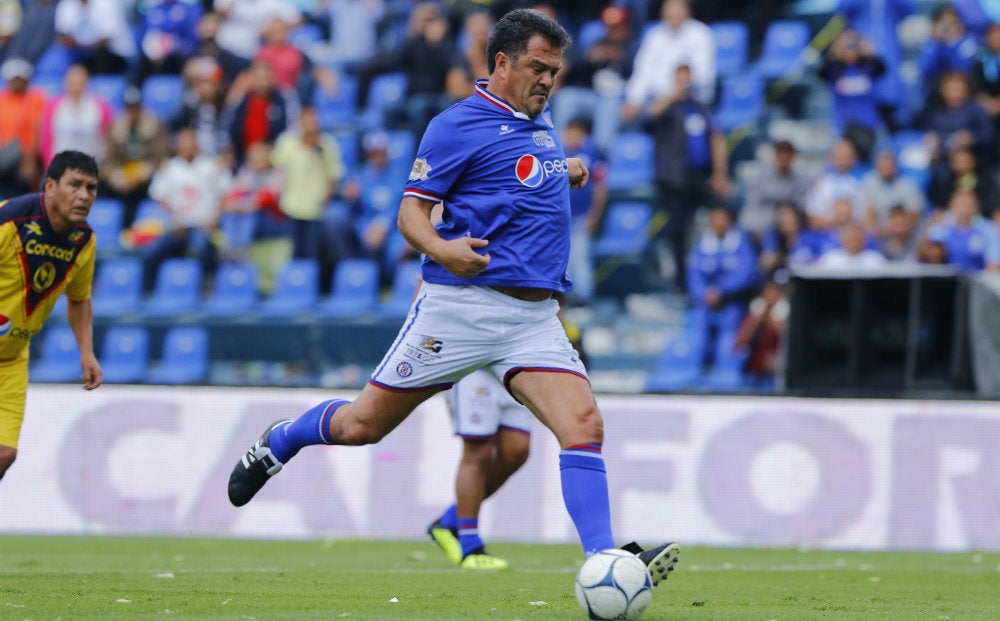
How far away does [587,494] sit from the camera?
241 inches

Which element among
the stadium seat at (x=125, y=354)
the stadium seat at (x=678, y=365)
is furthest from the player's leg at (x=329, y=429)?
the stadium seat at (x=125, y=354)

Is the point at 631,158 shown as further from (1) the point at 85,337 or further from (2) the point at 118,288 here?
(1) the point at 85,337

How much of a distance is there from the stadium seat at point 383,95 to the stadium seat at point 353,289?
2798mm

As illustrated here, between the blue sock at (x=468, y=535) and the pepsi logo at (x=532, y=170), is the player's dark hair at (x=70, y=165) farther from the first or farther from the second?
the blue sock at (x=468, y=535)

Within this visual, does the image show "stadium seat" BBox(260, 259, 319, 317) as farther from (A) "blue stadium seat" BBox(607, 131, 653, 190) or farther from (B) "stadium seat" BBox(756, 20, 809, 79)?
(B) "stadium seat" BBox(756, 20, 809, 79)

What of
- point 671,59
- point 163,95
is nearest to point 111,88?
point 163,95

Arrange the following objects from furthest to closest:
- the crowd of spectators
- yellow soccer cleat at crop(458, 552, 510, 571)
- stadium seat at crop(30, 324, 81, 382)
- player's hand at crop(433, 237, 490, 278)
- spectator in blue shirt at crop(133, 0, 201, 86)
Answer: spectator in blue shirt at crop(133, 0, 201, 86)
stadium seat at crop(30, 324, 81, 382)
the crowd of spectators
yellow soccer cleat at crop(458, 552, 510, 571)
player's hand at crop(433, 237, 490, 278)

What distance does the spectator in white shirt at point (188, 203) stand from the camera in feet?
56.1

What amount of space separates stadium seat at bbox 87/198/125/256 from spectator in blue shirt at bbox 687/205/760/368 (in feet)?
23.2

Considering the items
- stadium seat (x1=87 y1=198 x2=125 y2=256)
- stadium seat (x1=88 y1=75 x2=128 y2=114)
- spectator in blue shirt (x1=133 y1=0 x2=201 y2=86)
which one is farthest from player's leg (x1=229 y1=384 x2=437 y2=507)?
spectator in blue shirt (x1=133 y1=0 x2=201 y2=86)

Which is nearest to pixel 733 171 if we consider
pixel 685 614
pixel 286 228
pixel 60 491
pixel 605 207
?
pixel 605 207

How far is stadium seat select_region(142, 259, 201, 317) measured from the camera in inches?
661

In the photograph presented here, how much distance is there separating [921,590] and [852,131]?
8810mm

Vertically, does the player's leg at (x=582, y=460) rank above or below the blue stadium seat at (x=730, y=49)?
below
